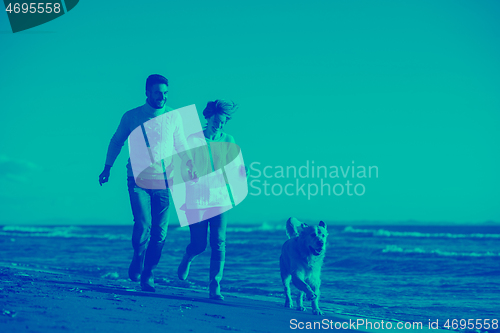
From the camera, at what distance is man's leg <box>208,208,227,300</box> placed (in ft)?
15.3

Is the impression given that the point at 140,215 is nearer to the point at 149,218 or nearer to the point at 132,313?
the point at 149,218

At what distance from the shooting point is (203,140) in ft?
15.3

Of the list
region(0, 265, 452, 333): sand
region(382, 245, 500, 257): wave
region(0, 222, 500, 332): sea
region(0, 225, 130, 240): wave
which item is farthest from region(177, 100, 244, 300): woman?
region(0, 225, 130, 240): wave

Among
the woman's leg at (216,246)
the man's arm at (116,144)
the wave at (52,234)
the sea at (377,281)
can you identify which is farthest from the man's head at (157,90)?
the wave at (52,234)

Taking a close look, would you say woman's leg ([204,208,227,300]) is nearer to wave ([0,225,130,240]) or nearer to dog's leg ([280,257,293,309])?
dog's leg ([280,257,293,309])

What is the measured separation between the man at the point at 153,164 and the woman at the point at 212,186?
0.17 m

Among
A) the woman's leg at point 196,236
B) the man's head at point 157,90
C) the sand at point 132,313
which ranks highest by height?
→ the man's head at point 157,90

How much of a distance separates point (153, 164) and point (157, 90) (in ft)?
2.31

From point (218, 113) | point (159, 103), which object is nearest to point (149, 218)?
point (159, 103)

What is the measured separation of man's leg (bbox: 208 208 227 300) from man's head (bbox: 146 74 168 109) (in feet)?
3.90

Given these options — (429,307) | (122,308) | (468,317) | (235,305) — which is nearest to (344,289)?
(429,307)

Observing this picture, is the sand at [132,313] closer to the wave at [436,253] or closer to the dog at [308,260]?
the dog at [308,260]

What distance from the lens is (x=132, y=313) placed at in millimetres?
3506

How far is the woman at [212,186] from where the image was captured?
4637 mm
